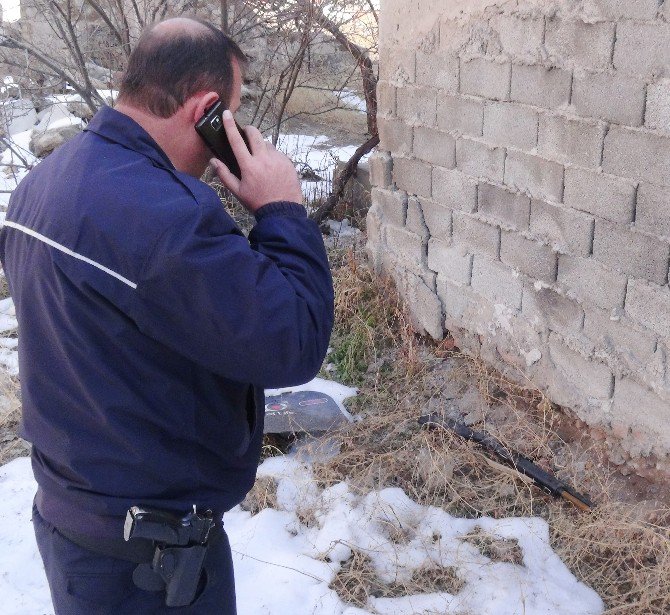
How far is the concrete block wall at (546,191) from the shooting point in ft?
9.40

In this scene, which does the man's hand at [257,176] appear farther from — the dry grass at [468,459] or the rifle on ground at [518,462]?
the rifle on ground at [518,462]

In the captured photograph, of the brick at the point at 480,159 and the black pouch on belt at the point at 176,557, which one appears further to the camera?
the brick at the point at 480,159

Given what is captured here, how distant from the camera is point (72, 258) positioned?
4.64ft

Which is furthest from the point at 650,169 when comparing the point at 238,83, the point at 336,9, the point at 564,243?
the point at 336,9

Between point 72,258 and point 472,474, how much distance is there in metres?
2.50

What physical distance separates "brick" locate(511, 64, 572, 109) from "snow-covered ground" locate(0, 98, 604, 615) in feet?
5.74

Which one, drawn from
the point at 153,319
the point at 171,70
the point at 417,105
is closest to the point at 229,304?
the point at 153,319

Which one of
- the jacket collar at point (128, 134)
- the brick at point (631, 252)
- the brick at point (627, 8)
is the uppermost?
the brick at point (627, 8)

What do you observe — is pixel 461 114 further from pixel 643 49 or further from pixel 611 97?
pixel 643 49

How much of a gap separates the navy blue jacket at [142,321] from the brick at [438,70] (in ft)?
8.45

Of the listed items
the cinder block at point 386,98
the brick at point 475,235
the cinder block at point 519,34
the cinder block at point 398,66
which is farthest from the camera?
the cinder block at point 386,98

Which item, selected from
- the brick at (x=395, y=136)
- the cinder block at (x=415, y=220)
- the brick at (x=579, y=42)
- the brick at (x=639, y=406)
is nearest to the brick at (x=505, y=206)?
the cinder block at (x=415, y=220)

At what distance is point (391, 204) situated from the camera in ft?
15.2

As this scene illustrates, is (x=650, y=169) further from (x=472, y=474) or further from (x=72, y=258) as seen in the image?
(x=72, y=258)
